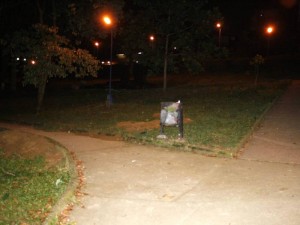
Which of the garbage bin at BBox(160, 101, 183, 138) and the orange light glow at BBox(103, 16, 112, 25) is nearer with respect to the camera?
the garbage bin at BBox(160, 101, 183, 138)

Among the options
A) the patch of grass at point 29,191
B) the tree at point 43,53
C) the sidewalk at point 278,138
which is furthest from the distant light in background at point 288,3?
the patch of grass at point 29,191

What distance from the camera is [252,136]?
1071 centimetres

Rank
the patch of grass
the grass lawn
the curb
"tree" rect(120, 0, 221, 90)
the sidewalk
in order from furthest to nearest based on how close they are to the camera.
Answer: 1. "tree" rect(120, 0, 221, 90)
2. the grass lawn
3. the sidewalk
4. the patch of grass
5. the curb

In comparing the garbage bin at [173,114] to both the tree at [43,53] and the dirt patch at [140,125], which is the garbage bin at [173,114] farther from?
the tree at [43,53]

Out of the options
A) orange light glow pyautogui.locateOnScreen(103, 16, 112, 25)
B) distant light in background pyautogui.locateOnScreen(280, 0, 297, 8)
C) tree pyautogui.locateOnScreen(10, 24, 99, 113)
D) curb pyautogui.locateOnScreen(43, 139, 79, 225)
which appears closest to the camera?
curb pyautogui.locateOnScreen(43, 139, 79, 225)

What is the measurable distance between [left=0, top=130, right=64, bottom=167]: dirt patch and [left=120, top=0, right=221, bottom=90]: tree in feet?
50.9

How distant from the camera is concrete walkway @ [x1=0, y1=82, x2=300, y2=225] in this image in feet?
18.0

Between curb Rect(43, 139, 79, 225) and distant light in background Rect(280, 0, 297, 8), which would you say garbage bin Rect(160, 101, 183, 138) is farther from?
distant light in background Rect(280, 0, 297, 8)

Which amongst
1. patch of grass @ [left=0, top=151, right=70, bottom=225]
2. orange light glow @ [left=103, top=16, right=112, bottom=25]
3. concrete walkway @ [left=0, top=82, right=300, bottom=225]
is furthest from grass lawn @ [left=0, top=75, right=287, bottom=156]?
orange light glow @ [left=103, top=16, right=112, bottom=25]

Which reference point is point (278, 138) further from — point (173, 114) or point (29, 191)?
point (29, 191)

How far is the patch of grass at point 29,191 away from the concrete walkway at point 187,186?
536 millimetres

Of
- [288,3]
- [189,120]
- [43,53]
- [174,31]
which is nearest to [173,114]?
[189,120]

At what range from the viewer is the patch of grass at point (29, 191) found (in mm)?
5668

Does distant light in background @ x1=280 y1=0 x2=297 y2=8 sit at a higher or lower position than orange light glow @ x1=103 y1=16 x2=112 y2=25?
higher
